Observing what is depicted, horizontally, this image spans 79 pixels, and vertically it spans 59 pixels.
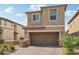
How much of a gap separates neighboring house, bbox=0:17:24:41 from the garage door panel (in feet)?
1.73

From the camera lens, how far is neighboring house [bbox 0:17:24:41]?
21.4ft

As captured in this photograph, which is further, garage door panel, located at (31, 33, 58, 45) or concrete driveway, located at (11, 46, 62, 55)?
garage door panel, located at (31, 33, 58, 45)

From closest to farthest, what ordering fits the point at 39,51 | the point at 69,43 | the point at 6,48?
the point at 69,43 → the point at 6,48 → the point at 39,51

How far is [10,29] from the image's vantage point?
6.57 meters

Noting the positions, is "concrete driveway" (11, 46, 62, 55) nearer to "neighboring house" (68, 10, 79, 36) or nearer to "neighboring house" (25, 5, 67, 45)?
"neighboring house" (25, 5, 67, 45)

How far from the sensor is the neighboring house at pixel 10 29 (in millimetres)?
6518

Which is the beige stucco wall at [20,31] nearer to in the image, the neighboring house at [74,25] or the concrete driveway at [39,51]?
the concrete driveway at [39,51]

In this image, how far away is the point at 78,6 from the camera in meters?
6.49

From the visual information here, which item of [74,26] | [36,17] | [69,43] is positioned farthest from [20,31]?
[74,26]

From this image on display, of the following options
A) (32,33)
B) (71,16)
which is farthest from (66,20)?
(32,33)

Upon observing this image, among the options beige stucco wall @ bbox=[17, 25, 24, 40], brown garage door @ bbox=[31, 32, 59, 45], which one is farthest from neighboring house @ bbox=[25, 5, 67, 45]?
beige stucco wall @ bbox=[17, 25, 24, 40]

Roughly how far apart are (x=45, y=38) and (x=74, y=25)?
1007 millimetres

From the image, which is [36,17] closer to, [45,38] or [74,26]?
[45,38]
